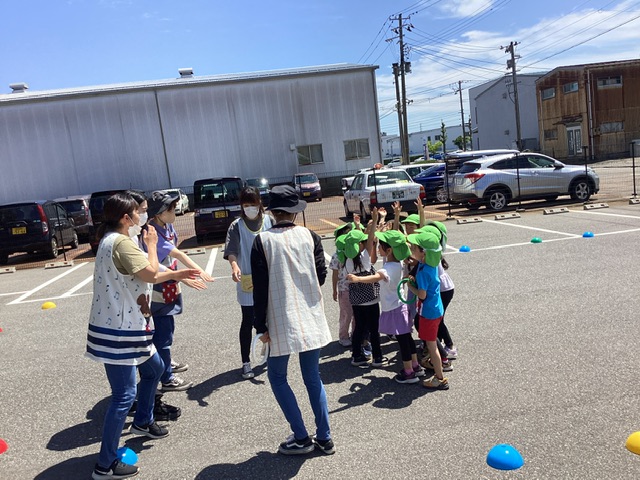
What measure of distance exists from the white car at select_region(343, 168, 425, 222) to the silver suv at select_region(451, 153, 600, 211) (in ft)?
5.87

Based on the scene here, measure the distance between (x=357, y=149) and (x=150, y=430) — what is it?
31.6 metres

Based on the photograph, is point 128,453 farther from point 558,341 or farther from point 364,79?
point 364,79

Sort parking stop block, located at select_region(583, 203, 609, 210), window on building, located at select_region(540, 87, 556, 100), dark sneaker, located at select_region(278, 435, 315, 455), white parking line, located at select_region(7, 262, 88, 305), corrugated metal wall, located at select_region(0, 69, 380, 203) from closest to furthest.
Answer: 1. dark sneaker, located at select_region(278, 435, 315, 455)
2. white parking line, located at select_region(7, 262, 88, 305)
3. parking stop block, located at select_region(583, 203, 609, 210)
4. corrugated metal wall, located at select_region(0, 69, 380, 203)
5. window on building, located at select_region(540, 87, 556, 100)

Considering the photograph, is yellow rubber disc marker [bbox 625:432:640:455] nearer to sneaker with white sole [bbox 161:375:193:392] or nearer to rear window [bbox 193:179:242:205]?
sneaker with white sole [bbox 161:375:193:392]

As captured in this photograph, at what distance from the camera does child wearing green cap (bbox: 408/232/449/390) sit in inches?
162

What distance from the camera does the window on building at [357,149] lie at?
3422 cm

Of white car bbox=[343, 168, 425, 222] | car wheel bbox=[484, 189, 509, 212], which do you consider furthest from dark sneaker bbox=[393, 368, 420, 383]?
car wheel bbox=[484, 189, 509, 212]

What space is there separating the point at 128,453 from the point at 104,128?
31.5 m

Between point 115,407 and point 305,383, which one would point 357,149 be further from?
point 115,407

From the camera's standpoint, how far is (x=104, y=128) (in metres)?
31.6

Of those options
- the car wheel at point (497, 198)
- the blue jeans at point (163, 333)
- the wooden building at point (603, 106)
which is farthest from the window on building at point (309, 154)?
the blue jeans at point (163, 333)

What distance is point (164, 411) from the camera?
4.16m

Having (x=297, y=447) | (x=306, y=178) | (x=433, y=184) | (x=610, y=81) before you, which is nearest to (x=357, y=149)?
(x=306, y=178)

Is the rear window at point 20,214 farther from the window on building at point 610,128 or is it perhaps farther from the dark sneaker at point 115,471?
the window on building at point 610,128
